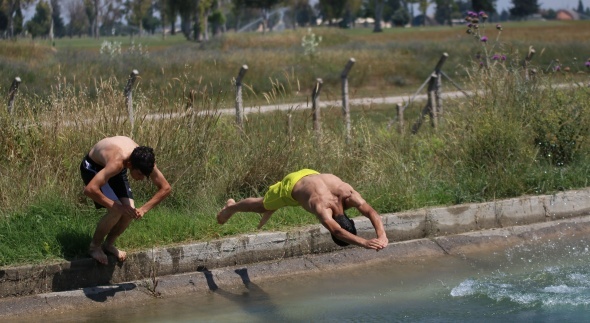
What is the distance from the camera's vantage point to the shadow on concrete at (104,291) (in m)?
7.78

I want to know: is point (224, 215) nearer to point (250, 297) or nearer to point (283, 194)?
point (283, 194)

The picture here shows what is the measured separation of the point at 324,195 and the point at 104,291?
2060mm

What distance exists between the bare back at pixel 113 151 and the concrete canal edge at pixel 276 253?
3.09 ft

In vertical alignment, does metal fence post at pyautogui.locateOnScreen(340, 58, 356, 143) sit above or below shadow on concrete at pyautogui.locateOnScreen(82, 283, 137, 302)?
above

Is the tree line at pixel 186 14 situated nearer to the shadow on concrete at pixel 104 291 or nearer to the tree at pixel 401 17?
the tree at pixel 401 17

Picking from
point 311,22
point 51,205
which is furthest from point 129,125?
point 311,22

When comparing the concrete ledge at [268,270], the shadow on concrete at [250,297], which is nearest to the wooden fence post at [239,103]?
the concrete ledge at [268,270]

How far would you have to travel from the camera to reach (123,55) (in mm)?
25750

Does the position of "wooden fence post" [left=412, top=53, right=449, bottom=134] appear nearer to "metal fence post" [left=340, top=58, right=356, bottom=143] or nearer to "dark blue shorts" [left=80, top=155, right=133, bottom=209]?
"metal fence post" [left=340, top=58, right=356, bottom=143]

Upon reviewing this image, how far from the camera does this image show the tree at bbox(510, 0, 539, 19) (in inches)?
3755

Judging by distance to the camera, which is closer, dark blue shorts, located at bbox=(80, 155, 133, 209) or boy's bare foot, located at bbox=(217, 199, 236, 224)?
dark blue shorts, located at bbox=(80, 155, 133, 209)

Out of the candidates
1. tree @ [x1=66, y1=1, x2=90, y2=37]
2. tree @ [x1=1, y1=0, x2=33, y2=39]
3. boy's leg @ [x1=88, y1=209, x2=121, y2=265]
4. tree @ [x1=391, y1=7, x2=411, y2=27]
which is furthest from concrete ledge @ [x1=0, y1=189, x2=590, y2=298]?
tree @ [x1=391, y1=7, x2=411, y2=27]

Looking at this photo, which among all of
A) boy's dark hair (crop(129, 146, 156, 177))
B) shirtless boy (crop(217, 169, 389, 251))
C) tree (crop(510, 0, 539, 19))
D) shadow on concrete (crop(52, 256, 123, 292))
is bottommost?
tree (crop(510, 0, 539, 19))

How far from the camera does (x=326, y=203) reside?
7613mm
